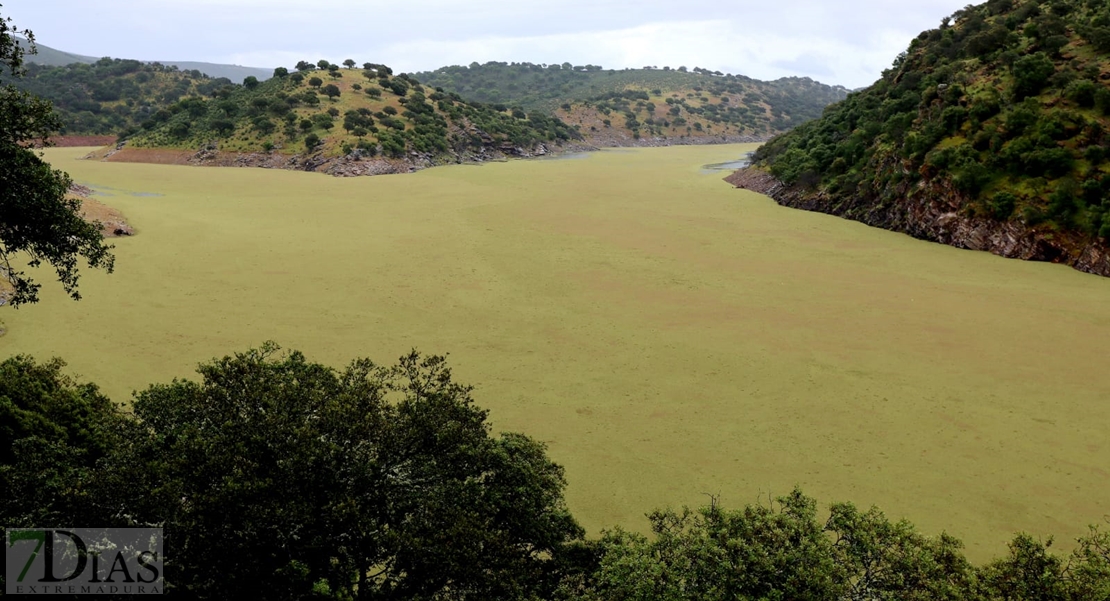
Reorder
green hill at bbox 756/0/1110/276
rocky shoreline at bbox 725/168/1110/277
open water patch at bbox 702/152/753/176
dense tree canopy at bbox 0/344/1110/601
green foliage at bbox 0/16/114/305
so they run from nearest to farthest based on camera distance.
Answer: dense tree canopy at bbox 0/344/1110/601 < green foliage at bbox 0/16/114/305 < rocky shoreline at bbox 725/168/1110/277 < green hill at bbox 756/0/1110/276 < open water patch at bbox 702/152/753/176

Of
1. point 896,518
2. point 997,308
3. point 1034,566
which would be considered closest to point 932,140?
point 997,308

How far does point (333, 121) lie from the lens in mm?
77062

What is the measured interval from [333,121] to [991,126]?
65.4 metres

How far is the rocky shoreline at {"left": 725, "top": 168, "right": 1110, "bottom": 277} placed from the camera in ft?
89.0

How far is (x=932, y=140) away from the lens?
35750 millimetres

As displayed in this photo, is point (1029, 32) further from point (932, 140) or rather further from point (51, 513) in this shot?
point (51, 513)

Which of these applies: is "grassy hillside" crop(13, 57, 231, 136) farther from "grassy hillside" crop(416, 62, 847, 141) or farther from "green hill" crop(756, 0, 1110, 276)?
"green hill" crop(756, 0, 1110, 276)

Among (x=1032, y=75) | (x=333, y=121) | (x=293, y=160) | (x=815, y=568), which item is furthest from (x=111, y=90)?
(x=815, y=568)

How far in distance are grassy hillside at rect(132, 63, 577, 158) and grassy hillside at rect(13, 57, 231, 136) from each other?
2419 cm

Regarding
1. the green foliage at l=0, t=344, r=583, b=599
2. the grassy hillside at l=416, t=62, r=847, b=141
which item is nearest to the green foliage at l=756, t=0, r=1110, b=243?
the green foliage at l=0, t=344, r=583, b=599

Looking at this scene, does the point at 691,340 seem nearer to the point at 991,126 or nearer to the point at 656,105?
the point at 991,126

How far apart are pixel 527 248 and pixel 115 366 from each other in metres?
17.9

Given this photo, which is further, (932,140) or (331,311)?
(932,140)

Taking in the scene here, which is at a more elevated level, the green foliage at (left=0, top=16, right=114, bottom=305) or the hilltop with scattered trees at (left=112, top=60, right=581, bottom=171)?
the hilltop with scattered trees at (left=112, top=60, right=581, bottom=171)
